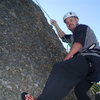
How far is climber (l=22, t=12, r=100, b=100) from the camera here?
6.39 metres

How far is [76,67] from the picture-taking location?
6477mm

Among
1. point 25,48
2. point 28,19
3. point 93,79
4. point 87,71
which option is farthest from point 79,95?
point 28,19

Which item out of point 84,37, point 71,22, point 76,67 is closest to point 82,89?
point 76,67

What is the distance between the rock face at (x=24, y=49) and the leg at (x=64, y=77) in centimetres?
92

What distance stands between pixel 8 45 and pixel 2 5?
154 cm

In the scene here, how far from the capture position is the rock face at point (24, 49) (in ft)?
23.0

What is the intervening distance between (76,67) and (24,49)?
1956 millimetres

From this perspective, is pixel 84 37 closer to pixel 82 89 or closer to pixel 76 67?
pixel 76 67

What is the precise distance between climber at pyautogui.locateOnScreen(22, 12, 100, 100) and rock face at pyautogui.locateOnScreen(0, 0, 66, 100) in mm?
528

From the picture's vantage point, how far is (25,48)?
7.89m

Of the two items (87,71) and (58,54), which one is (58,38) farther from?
(87,71)

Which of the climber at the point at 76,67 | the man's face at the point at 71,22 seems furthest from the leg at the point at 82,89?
the man's face at the point at 71,22

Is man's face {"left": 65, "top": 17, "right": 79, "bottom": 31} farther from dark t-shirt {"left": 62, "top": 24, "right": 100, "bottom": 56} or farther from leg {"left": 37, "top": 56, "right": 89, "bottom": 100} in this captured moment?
leg {"left": 37, "top": 56, "right": 89, "bottom": 100}

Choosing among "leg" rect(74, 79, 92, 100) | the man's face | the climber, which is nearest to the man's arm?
the climber
